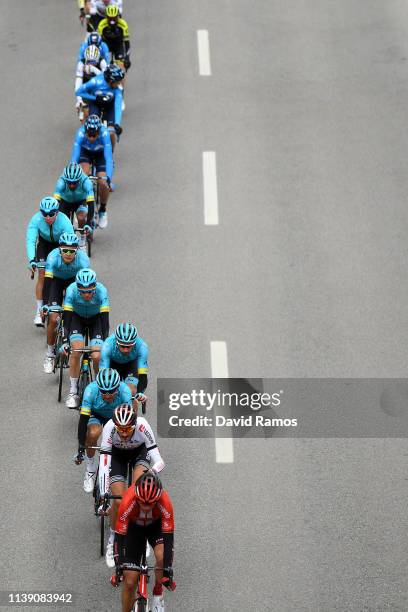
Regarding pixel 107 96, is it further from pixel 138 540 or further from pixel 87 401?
pixel 138 540

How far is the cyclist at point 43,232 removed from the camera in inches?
586

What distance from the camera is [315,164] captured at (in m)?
20.0

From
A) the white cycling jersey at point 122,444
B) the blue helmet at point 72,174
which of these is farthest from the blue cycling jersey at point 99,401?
the blue helmet at point 72,174

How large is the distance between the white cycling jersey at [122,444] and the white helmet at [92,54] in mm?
9632

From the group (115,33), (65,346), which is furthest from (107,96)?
(65,346)

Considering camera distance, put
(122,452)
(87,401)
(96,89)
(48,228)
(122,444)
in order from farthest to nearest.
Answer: (96,89) → (48,228) → (87,401) → (122,452) → (122,444)

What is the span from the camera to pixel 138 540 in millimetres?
10570

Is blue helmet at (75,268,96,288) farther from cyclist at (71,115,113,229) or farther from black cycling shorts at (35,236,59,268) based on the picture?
cyclist at (71,115,113,229)

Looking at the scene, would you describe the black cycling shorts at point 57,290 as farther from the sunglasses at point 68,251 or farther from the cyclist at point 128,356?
the cyclist at point 128,356

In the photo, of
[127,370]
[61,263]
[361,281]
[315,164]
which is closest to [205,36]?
[315,164]

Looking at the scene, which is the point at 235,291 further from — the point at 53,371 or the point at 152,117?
the point at 152,117

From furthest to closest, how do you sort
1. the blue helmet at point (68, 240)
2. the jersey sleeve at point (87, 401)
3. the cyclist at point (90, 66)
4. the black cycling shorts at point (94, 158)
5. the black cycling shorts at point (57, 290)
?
the cyclist at point (90, 66) < the black cycling shorts at point (94, 158) < the black cycling shorts at point (57, 290) < the blue helmet at point (68, 240) < the jersey sleeve at point (87, 401)

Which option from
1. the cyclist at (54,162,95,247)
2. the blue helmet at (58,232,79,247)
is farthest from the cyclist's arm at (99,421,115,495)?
the cyclist at (54,162,95,247)

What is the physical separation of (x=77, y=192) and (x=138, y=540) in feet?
22.6
